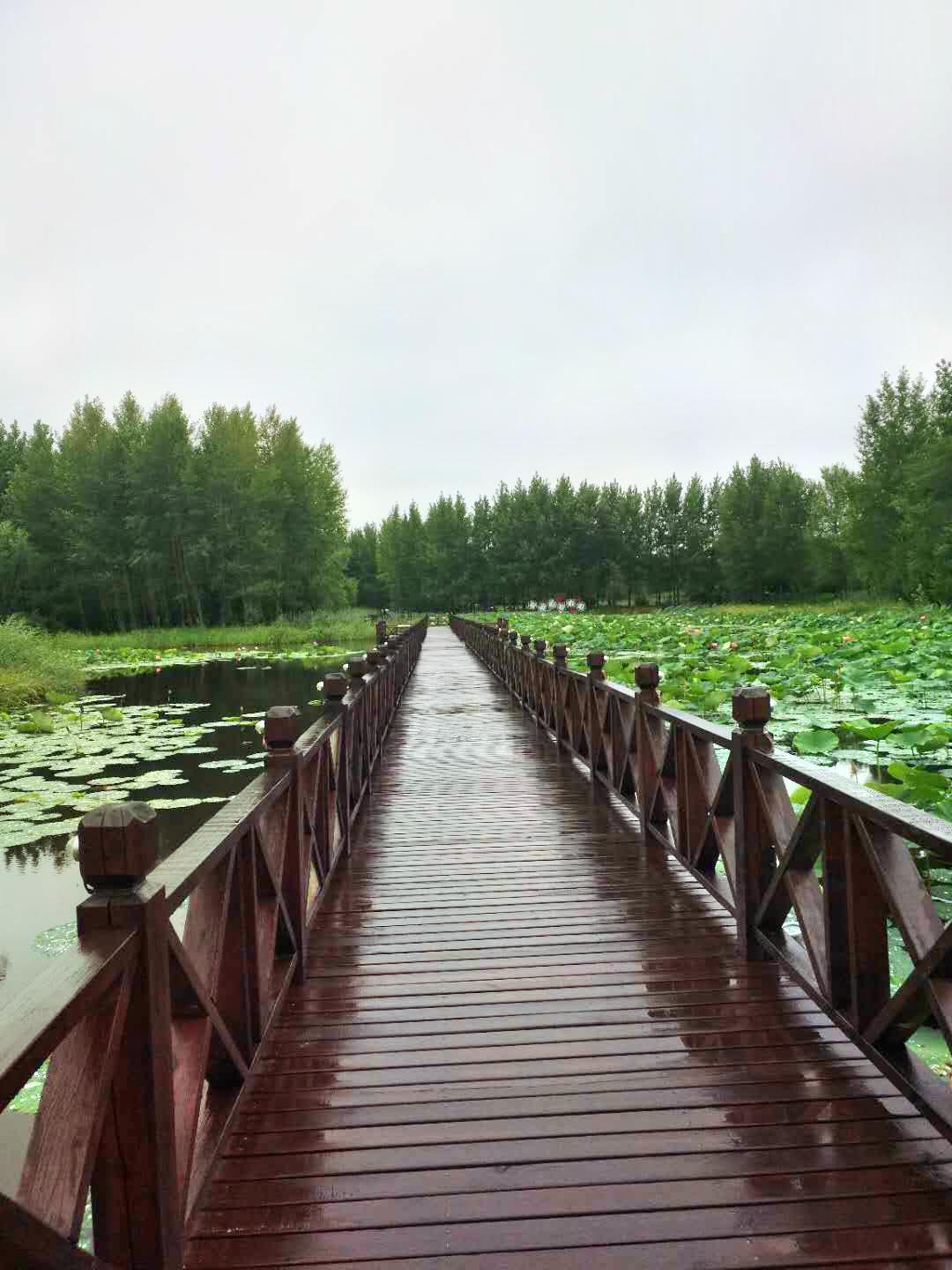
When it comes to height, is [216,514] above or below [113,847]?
above

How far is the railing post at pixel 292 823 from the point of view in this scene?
110 inches

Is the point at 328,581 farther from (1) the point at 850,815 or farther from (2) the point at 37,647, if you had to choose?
(1) the point at 850,815

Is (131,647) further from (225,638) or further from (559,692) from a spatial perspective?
(559,692)

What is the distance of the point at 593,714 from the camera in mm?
5871

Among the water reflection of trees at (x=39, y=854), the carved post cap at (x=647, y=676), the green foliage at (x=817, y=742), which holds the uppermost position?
the carved post cap at (x=647, y=676)

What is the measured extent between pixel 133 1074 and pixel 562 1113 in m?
1.13

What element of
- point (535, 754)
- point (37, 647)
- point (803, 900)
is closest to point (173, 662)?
point (37, 647)

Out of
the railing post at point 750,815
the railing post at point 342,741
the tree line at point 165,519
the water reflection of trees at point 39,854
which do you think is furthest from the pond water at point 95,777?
the tree line at point 165,519

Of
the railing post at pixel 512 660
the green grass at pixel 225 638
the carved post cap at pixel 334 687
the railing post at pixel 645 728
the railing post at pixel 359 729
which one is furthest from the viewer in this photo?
the green grass at pixel 225 638

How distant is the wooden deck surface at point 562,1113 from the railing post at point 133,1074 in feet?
1.04

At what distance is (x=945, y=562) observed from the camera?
27.1 metres

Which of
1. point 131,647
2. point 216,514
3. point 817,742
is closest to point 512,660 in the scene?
point 817,742

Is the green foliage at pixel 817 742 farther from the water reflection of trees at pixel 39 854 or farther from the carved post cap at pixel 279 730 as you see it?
the water reflection of trees at pixel 39 854

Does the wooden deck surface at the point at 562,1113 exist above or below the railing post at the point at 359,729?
below
